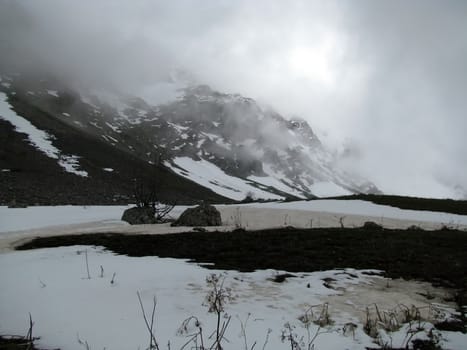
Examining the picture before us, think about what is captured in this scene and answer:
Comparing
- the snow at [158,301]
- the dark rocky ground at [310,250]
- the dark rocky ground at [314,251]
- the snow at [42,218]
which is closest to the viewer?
the snow at [158,301]

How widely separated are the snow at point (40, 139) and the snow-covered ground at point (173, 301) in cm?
7936

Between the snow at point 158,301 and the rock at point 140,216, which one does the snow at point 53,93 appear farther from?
the snow at point 158,301

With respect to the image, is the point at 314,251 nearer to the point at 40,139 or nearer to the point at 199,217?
the point at 199,217

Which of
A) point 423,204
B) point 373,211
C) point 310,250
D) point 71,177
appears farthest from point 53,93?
point 310,250

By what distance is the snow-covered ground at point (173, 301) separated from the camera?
5.66m

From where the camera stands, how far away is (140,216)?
24219 mm

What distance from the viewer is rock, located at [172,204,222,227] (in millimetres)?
21688

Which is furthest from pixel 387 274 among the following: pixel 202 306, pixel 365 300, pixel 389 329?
pixel 202 306

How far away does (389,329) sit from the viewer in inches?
237

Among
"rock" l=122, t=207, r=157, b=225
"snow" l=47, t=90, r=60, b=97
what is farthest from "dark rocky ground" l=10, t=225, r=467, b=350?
"snow" l=47, t=90, r=60, b=97

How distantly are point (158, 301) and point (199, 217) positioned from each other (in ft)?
49.1

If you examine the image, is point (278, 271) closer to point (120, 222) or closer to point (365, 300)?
point (365, 300)

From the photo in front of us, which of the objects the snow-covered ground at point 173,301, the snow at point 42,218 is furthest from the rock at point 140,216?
the snow-covered ground at point 173,301

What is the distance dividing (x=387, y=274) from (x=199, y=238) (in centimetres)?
795
